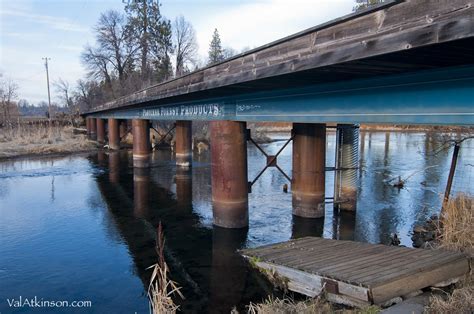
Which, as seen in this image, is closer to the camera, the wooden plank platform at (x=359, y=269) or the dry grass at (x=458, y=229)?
the wooden plank platform at (x=359, y=269)

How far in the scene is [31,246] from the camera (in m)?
9.46

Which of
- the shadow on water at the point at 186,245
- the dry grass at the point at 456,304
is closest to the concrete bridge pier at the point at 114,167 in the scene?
the shadow on water at the point at 186,245

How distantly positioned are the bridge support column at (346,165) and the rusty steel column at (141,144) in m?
13.8

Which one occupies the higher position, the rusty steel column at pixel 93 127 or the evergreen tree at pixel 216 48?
the evergreen tree at pixel 216 48

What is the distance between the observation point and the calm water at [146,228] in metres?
7.01

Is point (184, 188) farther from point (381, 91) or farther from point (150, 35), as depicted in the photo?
point (150, 35)

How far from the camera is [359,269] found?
557cm

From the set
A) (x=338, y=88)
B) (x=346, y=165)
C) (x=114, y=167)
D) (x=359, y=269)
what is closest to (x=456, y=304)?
(x=359, y=269)

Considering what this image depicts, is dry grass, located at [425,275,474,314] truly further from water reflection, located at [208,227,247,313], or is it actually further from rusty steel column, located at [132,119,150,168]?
rusty steel column, located at [132,119,150,168]

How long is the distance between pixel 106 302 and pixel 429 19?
626 centimetres

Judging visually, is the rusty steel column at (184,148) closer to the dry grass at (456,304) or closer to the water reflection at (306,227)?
the water reflection at (306,227)

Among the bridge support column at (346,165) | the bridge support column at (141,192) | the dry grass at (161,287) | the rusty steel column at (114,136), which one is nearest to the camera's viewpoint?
the dry grass at (161,287)

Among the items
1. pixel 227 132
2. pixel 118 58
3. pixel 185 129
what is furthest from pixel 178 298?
pixel 118 58

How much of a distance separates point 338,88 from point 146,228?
7.03 m
